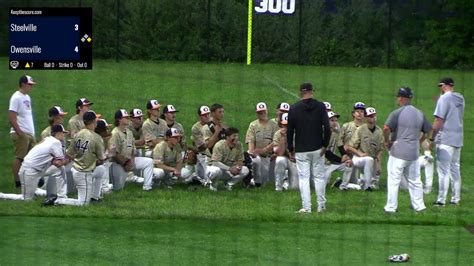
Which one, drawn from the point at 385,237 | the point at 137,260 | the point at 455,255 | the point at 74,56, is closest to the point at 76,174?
the point at 74,56

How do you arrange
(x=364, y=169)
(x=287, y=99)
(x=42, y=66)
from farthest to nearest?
(x=287, y=99) → (x=364, y=169) → (x=42, y=66)

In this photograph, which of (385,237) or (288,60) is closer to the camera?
(385,237)

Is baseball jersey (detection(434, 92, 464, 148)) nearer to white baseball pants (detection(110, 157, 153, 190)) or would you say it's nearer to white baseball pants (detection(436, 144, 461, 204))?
white baseball pants (detection(436, 144, 461, 204))

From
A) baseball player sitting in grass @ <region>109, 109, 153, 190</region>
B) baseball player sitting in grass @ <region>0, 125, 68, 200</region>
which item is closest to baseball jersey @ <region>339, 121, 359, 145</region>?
baseball player sitting in grass @ <region>109, 109, 153, 190</region>

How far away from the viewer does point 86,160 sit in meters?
13.8

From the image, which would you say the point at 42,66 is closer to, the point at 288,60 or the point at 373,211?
the point at 373,211

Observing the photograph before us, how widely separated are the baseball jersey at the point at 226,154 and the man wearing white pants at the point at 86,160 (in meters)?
1.86

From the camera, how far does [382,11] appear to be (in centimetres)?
2295

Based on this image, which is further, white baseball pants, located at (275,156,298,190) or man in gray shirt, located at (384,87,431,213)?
white baseball pants, located at (275,156,298,190)

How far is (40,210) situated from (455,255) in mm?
4651

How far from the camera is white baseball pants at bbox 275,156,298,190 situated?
15.3m

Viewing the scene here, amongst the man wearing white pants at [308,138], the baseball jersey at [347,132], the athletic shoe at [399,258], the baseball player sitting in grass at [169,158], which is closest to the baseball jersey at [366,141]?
the baseball jersey at [347,132]

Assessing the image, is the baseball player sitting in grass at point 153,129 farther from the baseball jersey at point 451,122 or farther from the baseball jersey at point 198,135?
the baseball jersey at point 451,122
